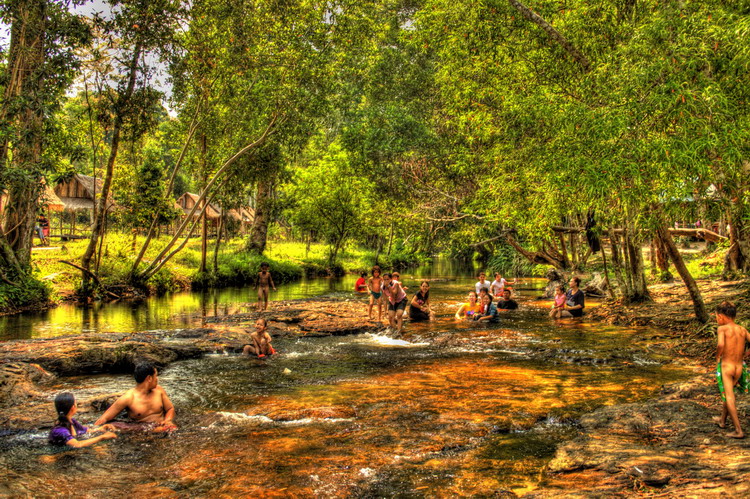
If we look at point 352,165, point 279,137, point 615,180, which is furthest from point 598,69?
point 352,165

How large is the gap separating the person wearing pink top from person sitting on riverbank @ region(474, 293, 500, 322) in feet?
9.83

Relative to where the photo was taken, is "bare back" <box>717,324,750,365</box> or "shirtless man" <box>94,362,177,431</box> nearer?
"bare back" <box>717,324,750,365</box>

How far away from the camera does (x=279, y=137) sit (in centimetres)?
2306

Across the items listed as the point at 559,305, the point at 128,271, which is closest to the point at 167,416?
the point at 559,305

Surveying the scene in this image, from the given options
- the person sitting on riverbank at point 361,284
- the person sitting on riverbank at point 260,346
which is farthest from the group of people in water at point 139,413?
the person sitting on riverbank at point 361,284

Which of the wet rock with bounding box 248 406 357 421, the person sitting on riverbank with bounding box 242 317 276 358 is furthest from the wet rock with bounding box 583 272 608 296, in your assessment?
the wet rock with bounding box 248 406 357 421

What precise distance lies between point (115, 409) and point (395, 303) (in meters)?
8.35

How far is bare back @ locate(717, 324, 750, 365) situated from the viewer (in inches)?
224

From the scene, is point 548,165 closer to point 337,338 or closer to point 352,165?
point 337,338

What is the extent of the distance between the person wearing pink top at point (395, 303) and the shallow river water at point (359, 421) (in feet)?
4.23

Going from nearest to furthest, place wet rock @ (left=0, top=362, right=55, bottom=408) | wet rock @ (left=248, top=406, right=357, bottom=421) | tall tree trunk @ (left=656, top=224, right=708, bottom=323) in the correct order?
wet rock @ (left=248, top=406, right=357, bottom=421)
wet rock @ (left=0, top=362, right=55, bottom=408)
tall tree trunk @ (left=656, top=224, right=708, bottom=323)

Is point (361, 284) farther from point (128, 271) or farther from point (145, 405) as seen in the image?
point (145, 405)

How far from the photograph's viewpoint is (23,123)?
677 inches

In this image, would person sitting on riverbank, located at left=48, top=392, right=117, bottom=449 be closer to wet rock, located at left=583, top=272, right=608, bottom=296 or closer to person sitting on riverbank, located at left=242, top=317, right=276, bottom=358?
person sitting on riverbank, located at left=242, top=317, right=276, bottom=358
